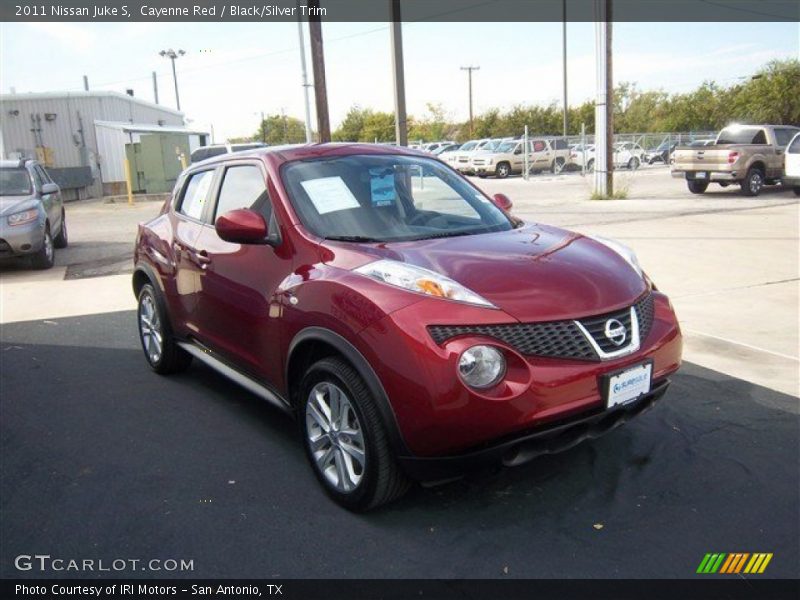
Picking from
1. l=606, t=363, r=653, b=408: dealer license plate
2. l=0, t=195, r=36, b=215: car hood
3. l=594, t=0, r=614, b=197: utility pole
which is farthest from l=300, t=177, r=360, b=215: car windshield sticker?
l=594, t=0, r=614, b=197: utility pole

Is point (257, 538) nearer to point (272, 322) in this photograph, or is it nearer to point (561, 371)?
point (272, 322)

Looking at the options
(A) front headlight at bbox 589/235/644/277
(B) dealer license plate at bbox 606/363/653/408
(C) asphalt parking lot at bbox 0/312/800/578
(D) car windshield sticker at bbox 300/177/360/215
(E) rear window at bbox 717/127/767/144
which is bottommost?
(C) asphalt parking lot at bbox 0/312/800/578

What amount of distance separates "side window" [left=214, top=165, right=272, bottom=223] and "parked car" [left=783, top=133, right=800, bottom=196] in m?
17.8

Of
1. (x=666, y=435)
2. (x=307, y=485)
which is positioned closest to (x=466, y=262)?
(x=307, y=485)

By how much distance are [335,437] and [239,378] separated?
106 centimetres

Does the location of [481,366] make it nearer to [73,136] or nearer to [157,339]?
[157,339]

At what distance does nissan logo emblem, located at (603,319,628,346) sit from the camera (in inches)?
116

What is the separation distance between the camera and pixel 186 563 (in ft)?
9.38

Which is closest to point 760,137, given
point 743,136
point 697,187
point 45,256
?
point 743,136

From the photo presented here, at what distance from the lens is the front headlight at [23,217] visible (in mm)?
9820

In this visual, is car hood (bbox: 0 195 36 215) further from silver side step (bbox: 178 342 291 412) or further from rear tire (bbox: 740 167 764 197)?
rear tire (bbox: 740 167 764 197)

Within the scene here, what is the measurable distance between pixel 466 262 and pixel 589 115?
6266cm
